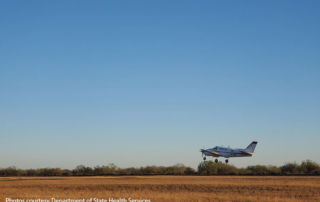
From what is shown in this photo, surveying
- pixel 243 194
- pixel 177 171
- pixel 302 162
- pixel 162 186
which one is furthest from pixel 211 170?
pixel 243 194

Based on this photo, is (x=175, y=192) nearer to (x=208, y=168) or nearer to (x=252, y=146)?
(x=252, y=146)

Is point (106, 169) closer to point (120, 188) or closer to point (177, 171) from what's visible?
point (177, 171)

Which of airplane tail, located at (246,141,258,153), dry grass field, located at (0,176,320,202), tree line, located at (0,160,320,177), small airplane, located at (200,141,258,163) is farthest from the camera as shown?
tree line, located at (0,160,320,177)

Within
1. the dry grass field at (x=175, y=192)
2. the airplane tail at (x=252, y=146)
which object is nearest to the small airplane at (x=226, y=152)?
the airplane tail at (x=252, y=146)

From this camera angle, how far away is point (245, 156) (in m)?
79.2

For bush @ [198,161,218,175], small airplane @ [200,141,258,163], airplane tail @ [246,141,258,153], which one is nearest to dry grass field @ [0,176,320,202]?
small airplane @ [200,141,258,163]

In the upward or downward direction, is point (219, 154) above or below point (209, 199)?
above

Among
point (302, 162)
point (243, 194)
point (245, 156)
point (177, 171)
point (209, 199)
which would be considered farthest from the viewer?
point (177, 171)

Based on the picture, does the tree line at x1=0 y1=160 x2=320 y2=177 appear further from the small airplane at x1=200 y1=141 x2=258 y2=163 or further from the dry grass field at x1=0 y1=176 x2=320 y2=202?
the dry grass field at x1=0 y1=176 x2=320 y2=202

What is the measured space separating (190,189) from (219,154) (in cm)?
2577

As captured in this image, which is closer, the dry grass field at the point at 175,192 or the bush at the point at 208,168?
the dry grass field at the point at 175,192

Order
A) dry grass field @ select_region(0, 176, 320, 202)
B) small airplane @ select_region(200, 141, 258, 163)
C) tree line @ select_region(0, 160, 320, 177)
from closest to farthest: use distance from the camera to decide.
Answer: dry grass field @ select_region(0, 176, 320, 202) < small airplane @ select_region(200, 141, 258, 163) < tree line @ select_region(0, 160, 320, 177)

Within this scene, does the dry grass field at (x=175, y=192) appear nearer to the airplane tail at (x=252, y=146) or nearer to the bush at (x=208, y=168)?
the airplane tail at (x=252, y=146)

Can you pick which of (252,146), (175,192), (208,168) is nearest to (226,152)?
(252,146)
